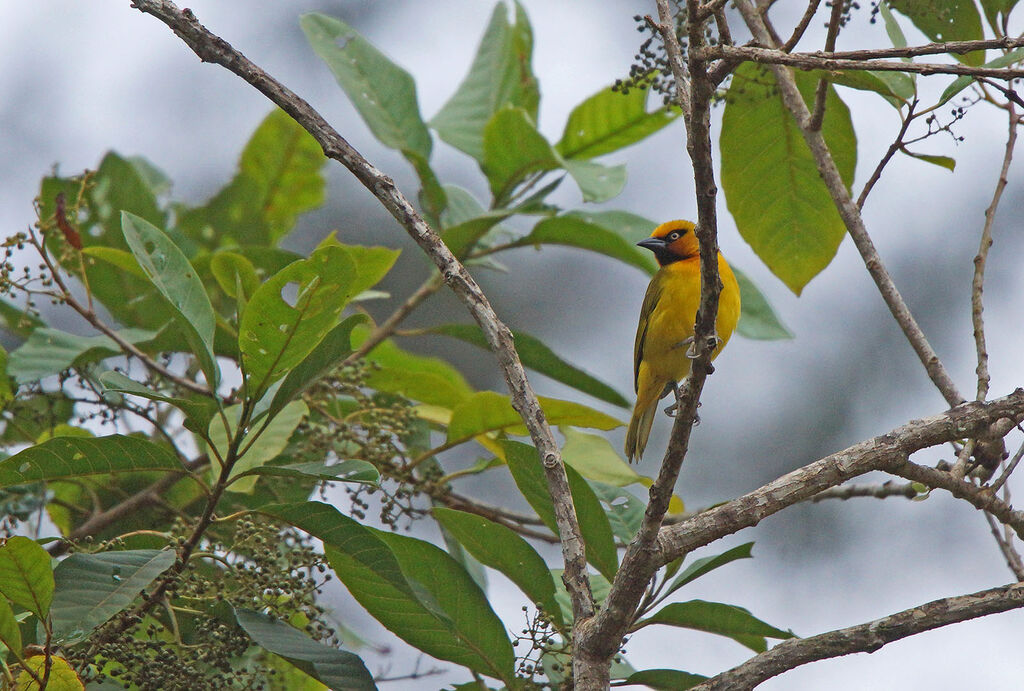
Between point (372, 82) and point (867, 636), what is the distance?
2544mm

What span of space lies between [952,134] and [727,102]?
A: 0.90 m

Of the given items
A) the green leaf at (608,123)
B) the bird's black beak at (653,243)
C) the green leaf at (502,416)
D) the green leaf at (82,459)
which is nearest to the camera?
the green leaf at (82,459)

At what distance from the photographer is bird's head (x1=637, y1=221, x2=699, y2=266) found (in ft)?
13.4

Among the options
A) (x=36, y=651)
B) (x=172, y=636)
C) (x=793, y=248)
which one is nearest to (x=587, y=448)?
(x=793, y=248)

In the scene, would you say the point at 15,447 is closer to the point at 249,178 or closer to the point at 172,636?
the point at 172,636

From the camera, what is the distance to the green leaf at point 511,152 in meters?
3.17

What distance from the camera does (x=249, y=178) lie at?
398 cm

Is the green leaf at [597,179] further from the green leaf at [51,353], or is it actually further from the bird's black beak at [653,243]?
the green leaf at [51,353]

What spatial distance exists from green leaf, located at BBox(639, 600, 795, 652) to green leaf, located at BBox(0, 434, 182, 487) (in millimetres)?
1171

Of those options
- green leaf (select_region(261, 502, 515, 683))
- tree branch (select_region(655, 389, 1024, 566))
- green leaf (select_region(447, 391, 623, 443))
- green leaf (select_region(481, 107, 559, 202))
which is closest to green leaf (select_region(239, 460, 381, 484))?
green leaf (select_region(261, 502, 515, 683))

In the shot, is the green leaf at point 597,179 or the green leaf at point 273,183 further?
the green leaf at point 273,183

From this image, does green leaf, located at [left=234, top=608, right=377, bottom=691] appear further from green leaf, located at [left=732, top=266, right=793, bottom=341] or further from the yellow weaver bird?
green leaf, located at [left=732, top=266, right=793, bottom=341]

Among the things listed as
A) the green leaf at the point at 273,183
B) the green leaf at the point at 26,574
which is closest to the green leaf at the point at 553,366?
the green leaf at the point at 273,183

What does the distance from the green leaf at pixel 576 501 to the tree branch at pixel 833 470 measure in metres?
0.44
